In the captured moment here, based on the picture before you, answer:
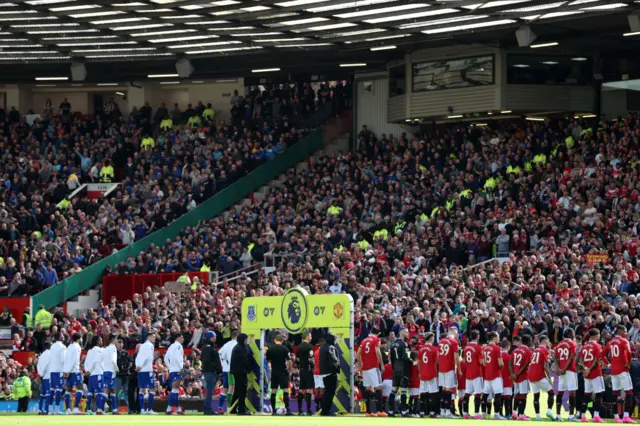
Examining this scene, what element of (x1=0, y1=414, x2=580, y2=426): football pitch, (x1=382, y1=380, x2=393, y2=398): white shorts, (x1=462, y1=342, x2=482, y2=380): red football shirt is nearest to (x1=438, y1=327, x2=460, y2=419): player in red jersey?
(x1=462, y1=342, x2=482, y2=380): red football shirt

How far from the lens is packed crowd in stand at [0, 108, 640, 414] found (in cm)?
2898

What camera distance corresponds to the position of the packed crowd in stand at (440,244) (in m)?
29.0

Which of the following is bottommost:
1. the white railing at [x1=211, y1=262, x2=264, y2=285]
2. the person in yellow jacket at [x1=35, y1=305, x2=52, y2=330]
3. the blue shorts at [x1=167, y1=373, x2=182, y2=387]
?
the blue shorts at [x1=167, y1=373, x2=182, y2=387]

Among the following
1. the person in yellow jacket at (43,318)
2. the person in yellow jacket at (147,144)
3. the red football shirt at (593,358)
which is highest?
the person in yellow jacket at (147,144)

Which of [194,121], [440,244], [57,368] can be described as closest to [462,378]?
[57,368]

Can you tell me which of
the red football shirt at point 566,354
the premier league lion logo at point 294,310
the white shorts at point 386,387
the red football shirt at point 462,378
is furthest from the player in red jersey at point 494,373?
the premier league lion logo at point 294,310

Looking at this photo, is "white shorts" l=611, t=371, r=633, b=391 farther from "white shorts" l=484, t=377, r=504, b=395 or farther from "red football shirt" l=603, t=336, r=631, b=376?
"white shorts" l=484, t=377, r=504, b=395

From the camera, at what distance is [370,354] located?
25.5 metres

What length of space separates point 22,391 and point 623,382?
14068mm

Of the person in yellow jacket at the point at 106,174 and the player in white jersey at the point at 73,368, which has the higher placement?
the person in yellow jacket at the point at 106,174

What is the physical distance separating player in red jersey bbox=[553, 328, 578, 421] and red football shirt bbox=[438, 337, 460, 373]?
1913 millimetres

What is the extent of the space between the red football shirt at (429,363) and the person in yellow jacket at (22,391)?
1029 cm

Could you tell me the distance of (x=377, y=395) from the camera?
2575 cm

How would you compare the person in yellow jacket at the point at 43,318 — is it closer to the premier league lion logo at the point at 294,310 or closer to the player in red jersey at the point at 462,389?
the premier league lion logo at the point at 294,310
